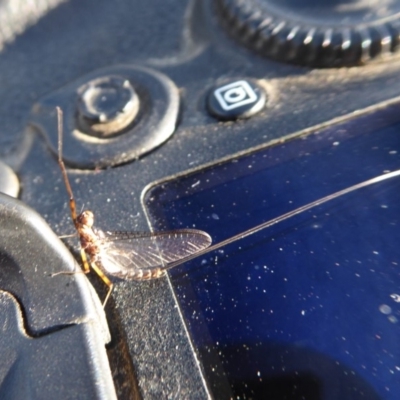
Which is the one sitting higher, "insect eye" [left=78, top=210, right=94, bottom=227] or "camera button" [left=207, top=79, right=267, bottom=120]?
"camera button" [left=207, top=79, right=267, bottom=120]

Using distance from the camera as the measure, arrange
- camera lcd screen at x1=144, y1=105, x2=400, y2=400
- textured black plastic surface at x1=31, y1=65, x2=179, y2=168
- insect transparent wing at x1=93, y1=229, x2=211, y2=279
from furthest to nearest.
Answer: textured black plastic surface at x1=31, y1=65, x2=179, y2=168
insect transparent wing at x1=93, y1=229, x2=211, y2=279
camera lcd screen at x1=144, y1=105, x2=400, y2=400

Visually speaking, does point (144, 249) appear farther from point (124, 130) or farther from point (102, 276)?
point (124, 130)

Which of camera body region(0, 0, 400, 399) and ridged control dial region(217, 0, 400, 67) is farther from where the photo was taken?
ridged control dial region(217, 0, 400, 67)

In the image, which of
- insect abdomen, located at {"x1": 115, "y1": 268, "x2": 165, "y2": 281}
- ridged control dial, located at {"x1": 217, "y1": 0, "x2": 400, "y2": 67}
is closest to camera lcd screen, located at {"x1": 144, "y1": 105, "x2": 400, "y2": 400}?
insect abdomen, located at {"x1": 115, "y1": 268, "x2": 165, "y2": 281}

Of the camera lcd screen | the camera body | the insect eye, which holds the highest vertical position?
the camera body

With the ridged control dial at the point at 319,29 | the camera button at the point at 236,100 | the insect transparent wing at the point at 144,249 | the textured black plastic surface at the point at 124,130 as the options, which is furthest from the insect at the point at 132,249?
the ridged control dial at the point at 319,29

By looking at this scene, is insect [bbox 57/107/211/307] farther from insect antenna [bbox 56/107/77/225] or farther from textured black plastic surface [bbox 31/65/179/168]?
textured black plastic surface [bbox 31/65/179/168]

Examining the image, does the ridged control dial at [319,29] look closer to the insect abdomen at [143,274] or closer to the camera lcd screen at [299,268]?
the camera lcd screen at [299,268]
